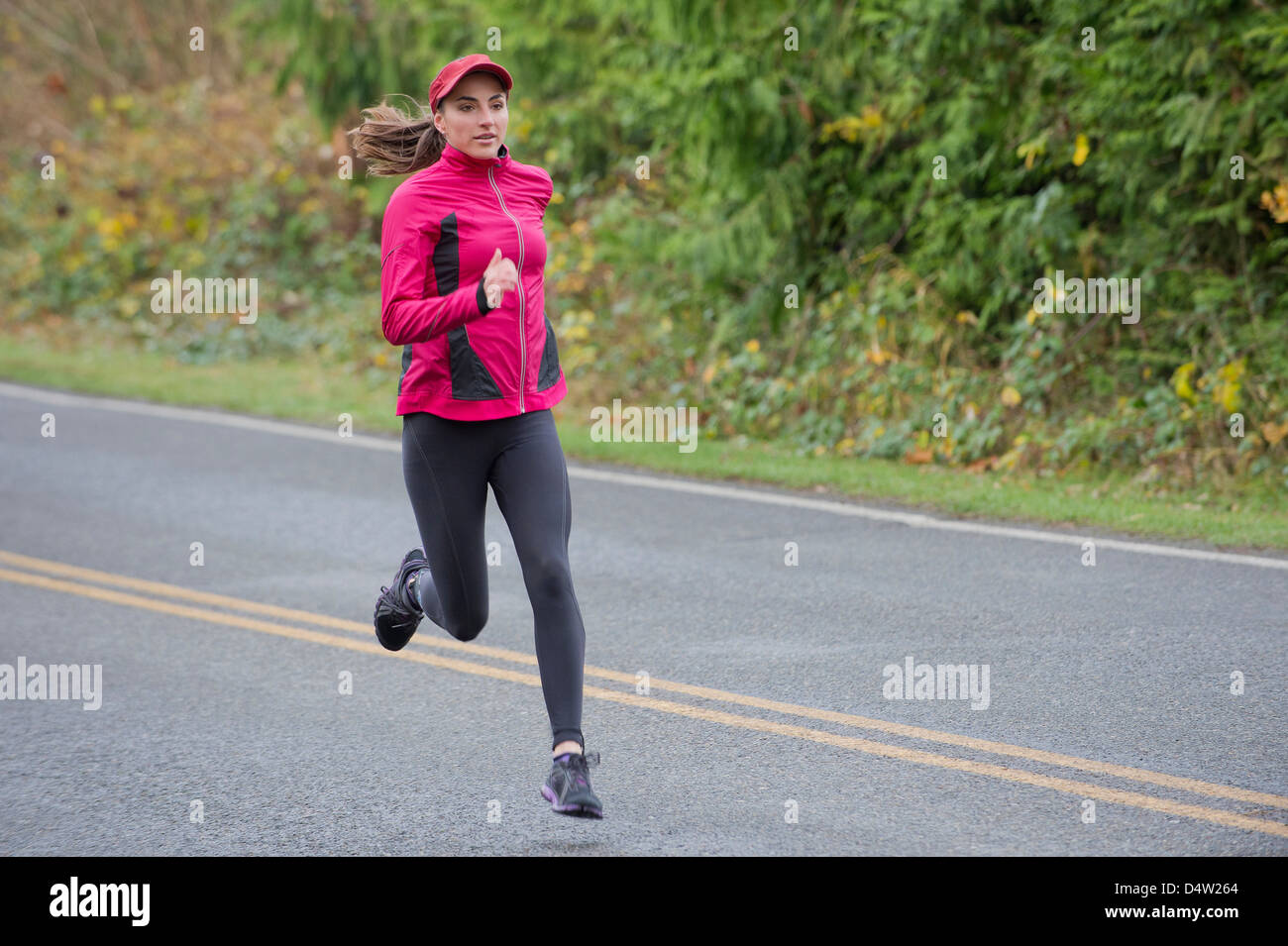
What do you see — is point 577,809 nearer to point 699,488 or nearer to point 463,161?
Answer: point 463,161

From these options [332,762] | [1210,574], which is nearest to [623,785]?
[332,762]

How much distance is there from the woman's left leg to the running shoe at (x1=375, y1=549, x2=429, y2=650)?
0.97 metres

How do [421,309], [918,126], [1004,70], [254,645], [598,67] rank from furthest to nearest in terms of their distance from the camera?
1. [598,67]
2. [918,126]
3. [1004,70]
4. [254,645]
5. [421,309]

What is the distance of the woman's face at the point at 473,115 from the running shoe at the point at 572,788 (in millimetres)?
1874

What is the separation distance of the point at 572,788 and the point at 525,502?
0.89m

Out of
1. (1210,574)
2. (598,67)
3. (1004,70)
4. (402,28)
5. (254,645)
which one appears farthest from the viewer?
(402,28)

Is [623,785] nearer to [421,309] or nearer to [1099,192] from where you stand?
[421,309]

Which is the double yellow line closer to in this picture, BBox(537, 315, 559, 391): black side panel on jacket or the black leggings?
the black leggings

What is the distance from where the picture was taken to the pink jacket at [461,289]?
4.70 metres

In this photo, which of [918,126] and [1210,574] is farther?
[918,126]

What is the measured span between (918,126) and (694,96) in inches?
70.6

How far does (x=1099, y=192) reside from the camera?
461 inches

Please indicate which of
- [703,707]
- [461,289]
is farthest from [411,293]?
[703,707]

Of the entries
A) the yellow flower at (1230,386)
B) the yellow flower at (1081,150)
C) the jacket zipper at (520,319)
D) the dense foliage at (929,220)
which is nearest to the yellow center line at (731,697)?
the jacket zipper at (520,319)
